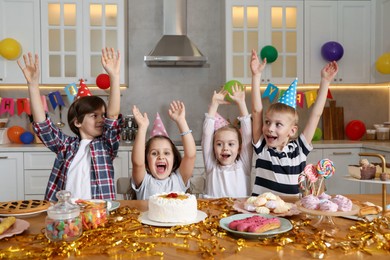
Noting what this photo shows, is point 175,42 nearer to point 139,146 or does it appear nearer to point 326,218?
point 139,146

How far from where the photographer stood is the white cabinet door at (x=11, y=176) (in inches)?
154

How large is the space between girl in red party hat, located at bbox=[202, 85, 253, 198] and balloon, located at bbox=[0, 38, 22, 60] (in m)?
2.32

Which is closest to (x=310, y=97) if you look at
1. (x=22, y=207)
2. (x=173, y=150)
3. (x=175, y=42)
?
(x=175, y=42)

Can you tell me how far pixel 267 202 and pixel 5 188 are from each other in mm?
3006

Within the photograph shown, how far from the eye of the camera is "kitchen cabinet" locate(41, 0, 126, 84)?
4133 millimetres

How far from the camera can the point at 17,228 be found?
1406 mm

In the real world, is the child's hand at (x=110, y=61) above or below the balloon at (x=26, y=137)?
above

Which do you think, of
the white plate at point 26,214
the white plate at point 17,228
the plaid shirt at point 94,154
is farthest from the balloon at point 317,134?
the white plate at point 17,228

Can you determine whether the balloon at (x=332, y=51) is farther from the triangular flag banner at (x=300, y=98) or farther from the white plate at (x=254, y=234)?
the white plate at (x=254, y=234)

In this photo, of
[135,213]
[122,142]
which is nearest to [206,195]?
[135,213]

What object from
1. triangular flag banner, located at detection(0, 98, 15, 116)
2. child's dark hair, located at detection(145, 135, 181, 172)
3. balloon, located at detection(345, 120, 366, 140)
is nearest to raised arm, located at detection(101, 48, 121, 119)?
child's dark hair, located at detection(145, 135, 181, 172)

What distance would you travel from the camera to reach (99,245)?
4.13 ft

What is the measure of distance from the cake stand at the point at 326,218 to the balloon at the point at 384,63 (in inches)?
114

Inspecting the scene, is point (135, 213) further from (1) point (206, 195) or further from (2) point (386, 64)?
(2) point (386, 64)
